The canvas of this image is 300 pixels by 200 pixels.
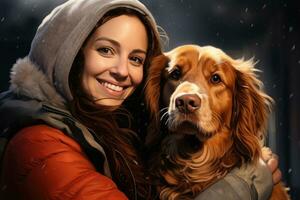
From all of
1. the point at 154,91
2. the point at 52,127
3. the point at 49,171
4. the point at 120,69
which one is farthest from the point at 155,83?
the point at 49,171

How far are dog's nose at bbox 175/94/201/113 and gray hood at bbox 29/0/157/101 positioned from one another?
12.7 inches

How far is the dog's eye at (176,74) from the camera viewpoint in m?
1.52

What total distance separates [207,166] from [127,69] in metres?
0.45

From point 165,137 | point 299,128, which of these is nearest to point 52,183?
point 165,137

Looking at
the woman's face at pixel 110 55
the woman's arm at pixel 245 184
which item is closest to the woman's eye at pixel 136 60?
the woman's face at pixel 110 55

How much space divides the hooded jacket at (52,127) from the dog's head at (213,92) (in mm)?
232

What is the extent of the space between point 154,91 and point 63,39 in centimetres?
44

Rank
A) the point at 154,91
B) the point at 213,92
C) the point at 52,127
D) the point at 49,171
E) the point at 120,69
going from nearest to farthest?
the point at 49,171 → the point at 52,127 → the point at 120,69 → the point at 213,92 → the point at 154,91

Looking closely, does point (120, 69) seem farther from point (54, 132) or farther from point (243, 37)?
point (243, 37)

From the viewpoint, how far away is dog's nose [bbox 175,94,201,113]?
1321mm

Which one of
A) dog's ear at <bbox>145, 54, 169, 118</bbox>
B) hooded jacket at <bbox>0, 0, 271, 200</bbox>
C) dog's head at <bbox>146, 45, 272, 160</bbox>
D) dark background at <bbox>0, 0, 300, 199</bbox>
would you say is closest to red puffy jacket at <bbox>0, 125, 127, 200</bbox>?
hooded jacket at <bbox>0, 0, 271, 200</bbox>

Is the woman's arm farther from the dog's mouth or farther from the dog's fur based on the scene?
the dog's mouth

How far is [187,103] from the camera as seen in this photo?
1.33m

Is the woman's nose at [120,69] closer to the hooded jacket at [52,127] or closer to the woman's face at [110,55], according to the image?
the woman's face at [110,55]
